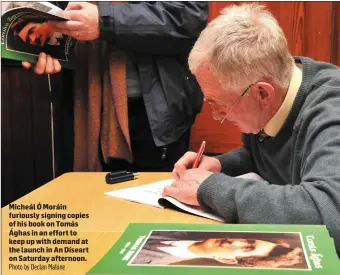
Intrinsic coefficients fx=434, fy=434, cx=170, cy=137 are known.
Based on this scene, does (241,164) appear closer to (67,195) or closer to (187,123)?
(187,123)

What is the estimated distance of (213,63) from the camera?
0.90m

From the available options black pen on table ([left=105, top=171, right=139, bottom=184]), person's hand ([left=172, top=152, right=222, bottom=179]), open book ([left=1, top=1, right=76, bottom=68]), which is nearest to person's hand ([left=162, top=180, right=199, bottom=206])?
person's hand ([left=172, top=152, right=222, bottom=179])

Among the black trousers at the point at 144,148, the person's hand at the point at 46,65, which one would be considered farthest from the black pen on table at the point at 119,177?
the person's hand at the point at 46,65

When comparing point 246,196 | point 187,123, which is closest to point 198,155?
point 187,123

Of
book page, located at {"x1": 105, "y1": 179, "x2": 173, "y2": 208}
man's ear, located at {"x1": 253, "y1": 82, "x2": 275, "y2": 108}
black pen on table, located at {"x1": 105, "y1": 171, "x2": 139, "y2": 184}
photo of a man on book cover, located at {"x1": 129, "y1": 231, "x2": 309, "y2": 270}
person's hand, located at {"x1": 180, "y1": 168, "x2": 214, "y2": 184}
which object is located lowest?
black pen on table, located at {"x1": 105, "y1": 171, "x2": 139, "y2": 184}

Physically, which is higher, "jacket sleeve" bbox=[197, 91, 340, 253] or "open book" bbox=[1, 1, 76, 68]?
"open book" bbox=[1, 1, 76, 68]

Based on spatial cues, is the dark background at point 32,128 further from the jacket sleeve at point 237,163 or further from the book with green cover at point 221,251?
the book with green cover at point 221,251

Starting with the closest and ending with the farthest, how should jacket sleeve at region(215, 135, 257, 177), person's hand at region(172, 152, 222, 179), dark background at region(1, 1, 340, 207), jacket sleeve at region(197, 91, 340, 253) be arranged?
1. jacket sleeve at region(197, 91, 340, 253)
2. person's hand at region(172, 152, 222, 179)
3. jacket sleeve at region(215, 135, 257, 177)
4. dark background at region(1, 1, 340, 207)

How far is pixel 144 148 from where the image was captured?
1.37m

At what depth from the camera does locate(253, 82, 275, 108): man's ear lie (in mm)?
909

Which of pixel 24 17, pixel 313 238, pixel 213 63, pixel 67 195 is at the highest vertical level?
pixel 24 17

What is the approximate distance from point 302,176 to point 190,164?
355 millimetres

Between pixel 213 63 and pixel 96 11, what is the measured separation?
484mm

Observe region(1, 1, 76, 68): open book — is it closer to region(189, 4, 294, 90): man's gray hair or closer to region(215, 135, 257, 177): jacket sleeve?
region(189, 4, 294, 90): man's gray hair
